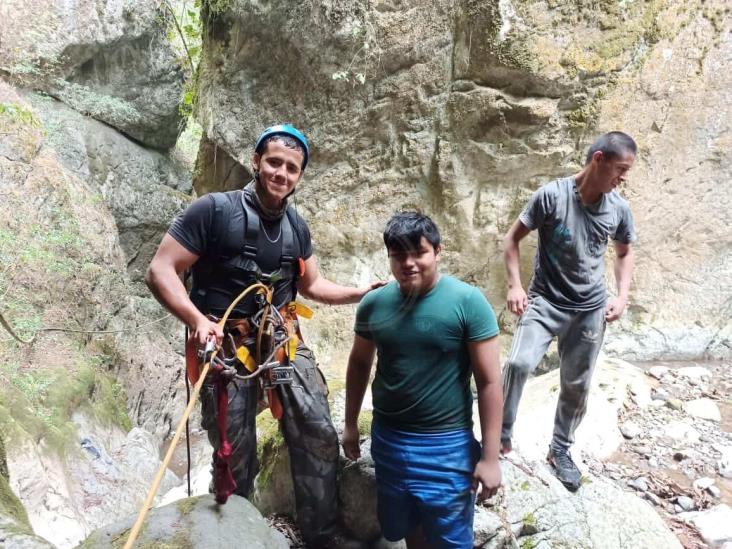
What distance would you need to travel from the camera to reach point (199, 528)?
2023 mm

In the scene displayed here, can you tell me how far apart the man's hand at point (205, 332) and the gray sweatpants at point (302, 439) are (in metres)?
0.40

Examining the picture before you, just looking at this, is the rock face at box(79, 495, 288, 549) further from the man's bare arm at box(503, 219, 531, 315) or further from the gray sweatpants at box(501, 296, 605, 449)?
the man's bare arm at box(503, 219, 531, 315)

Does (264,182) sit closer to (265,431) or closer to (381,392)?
(381,392)

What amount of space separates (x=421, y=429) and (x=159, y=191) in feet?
40.5

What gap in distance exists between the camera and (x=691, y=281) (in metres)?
6.85

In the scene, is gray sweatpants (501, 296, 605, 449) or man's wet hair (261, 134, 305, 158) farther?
gray sweatpants (501, 296, 605, 449)

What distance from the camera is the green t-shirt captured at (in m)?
2.10

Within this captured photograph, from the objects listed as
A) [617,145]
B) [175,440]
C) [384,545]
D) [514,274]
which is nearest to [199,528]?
[175,440]

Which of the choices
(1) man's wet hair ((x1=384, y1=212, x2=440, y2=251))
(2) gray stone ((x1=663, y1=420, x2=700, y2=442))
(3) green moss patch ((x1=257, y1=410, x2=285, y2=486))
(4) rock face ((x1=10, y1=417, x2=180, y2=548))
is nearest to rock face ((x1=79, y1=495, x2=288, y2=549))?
(3) green moss patch ((x1=257, y1=410, x2=285, y2=486))

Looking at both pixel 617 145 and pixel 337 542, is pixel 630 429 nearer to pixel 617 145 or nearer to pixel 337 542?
pixel 617 145

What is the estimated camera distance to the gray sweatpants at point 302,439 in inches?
97.9

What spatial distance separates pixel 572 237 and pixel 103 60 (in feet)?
43.9

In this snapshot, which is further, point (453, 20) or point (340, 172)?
point (340, 172)

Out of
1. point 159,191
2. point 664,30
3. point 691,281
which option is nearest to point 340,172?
point 664,30
